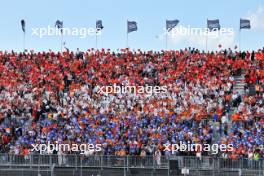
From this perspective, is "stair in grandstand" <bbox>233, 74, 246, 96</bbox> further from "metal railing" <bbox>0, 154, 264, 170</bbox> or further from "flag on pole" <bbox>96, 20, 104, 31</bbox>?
"flag on pole" <bbox>96, 20, 104, 31</bbox>

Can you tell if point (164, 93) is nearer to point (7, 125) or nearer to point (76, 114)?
point (76, 114)

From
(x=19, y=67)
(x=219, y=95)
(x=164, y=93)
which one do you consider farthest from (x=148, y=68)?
(x=19, y=67)

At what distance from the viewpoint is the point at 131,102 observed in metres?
37.0

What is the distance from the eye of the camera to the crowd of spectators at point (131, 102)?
108 ft

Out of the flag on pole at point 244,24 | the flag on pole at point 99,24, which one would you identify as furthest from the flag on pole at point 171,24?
the flag on pole at point 99,24

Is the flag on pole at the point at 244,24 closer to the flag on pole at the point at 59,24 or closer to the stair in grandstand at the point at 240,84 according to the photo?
the stair in grandstand at the point at 240,84

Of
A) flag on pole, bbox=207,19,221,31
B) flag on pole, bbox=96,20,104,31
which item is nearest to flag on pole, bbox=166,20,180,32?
flag on pole, bbox=207,19,221,31

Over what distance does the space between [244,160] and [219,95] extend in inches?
296

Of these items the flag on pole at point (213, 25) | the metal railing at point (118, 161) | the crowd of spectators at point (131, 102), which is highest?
the flag on pole at point (213, 25)

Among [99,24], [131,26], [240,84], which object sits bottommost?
[240,84]

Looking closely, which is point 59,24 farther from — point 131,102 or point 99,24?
point 131,102

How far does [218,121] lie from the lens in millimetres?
33906

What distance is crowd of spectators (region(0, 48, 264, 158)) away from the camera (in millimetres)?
32812

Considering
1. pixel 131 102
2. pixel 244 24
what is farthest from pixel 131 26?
pixel 131 102
